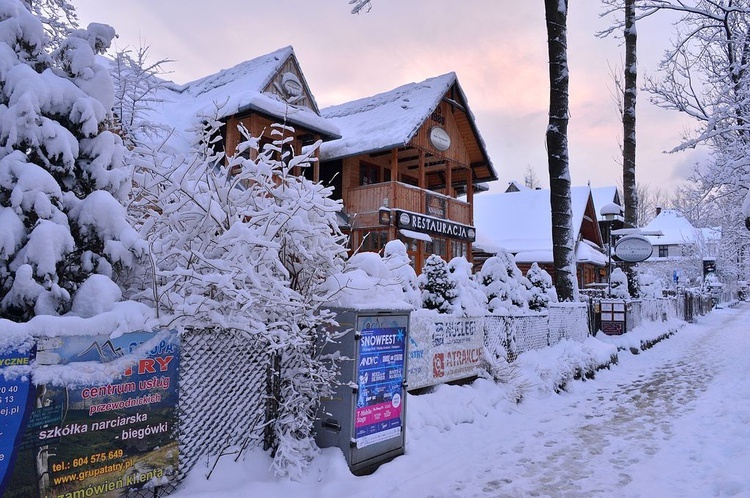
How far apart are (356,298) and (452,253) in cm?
1635

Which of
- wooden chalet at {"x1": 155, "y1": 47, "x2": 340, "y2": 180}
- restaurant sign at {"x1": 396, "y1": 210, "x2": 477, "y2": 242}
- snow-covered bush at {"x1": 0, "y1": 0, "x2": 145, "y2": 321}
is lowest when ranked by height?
snow-covered bush at {"x1": 0, "y1": 0, "x2": 145, "y2": 321}

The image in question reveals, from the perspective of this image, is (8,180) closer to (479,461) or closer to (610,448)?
(479,461)

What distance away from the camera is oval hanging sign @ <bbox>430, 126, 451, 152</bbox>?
66.6 ft

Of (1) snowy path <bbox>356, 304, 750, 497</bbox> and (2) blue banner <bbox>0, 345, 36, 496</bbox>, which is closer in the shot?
(2) blue banner <bbox>0, 345, 36, 496</bbox>

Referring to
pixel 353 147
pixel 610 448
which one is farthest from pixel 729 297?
pixel 610 448

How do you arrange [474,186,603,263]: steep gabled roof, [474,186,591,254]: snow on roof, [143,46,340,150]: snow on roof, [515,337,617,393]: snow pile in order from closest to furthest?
[515,337,617,393]: snow pile, [143,46,340,150]: snow on roof, [474,186,603,263]: steep gabled roof, [474,186,591,254]: snow on roof

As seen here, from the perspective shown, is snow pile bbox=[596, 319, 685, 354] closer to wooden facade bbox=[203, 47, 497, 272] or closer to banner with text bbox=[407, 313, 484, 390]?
wooden facade bbox=[203, 47, 497, 272]

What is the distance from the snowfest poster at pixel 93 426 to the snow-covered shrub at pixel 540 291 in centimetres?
952

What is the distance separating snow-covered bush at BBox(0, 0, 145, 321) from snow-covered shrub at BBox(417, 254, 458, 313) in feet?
17.7

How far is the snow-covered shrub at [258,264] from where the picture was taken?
4.53 metres

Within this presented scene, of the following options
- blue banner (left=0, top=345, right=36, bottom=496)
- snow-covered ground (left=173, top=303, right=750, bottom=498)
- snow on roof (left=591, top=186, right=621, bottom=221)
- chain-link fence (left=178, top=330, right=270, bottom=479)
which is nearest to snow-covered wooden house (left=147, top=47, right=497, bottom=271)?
snow-covered ground (left=173, top=303, right=750, bottom=498)

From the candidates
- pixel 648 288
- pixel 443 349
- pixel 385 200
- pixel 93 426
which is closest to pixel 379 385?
pixel 443 349

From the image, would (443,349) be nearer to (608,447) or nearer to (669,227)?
(608,447)

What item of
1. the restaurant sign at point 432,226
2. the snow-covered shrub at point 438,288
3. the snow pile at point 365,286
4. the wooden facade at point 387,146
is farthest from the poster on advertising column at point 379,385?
the restaurant sign at point 432,226
